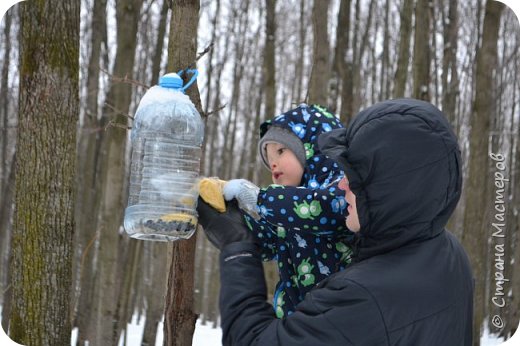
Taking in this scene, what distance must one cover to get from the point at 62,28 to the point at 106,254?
18.6 feet

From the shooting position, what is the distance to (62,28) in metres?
3.12

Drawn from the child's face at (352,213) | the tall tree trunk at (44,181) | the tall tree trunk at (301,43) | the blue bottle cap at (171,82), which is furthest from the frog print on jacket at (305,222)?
the tall tree trunk at (301,43)

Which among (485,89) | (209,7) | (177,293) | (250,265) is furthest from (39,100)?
(209,7)

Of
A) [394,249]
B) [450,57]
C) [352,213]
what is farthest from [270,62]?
[394,249]

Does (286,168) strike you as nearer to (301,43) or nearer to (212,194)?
(212,194)

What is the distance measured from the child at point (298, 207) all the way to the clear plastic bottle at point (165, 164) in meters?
0.22

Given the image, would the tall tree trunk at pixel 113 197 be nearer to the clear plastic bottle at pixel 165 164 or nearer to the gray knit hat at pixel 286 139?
the clear plastic bottle at pixel 165 164

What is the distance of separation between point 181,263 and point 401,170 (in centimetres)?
138

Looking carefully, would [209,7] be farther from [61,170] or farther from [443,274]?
[443,274]

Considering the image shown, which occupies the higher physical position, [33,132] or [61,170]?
[33,132]

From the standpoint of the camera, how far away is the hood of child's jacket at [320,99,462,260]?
174cm

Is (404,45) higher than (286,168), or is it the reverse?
(404,45)

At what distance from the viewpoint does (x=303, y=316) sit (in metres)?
1.80

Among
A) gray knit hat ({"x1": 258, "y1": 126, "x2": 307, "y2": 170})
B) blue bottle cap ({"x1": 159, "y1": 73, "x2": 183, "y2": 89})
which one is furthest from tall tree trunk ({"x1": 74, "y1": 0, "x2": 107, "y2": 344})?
blue bottle cap ({"x1": 159, "y1": 73, "x2": 183, "y2": 89})
